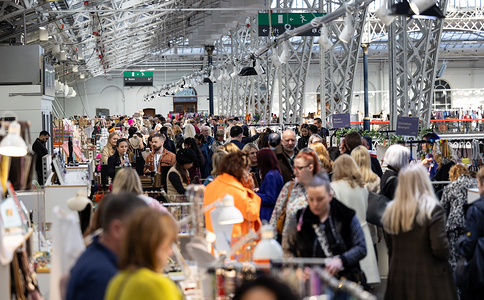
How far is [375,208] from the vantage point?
5.42m

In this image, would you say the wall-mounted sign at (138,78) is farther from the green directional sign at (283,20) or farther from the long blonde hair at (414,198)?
the long blonde hair at (414,198)

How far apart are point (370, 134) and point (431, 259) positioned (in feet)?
27.7

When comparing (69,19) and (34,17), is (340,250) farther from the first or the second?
(69,19)

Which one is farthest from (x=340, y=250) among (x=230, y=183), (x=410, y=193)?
(x=230, y=183)

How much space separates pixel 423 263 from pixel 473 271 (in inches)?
17.5

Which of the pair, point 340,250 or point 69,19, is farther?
point 69,19

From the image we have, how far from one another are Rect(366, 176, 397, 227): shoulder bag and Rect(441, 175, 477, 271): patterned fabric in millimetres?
588

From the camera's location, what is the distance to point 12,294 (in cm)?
405

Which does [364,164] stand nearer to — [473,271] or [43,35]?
[473,271]

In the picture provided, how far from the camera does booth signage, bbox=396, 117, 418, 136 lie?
10965 millimetres

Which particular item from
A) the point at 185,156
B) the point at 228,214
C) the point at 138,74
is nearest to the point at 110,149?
the point at 185,156

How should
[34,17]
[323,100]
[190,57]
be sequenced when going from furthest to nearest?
[190,57], [323,100], [34,17]

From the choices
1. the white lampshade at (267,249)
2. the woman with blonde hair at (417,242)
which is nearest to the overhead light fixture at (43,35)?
the woman with blonde hair at (417,242)

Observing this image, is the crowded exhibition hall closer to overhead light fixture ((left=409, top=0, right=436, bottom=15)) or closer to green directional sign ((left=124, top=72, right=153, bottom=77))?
overhead light fixture ((left=409, top=0, right=436, bottom=15))
